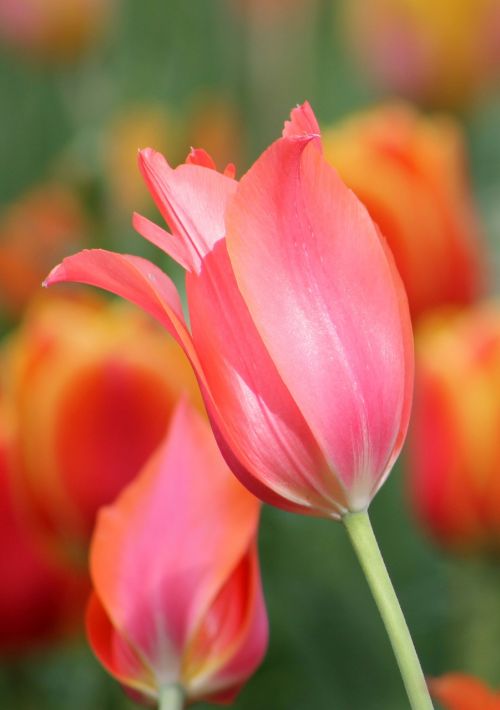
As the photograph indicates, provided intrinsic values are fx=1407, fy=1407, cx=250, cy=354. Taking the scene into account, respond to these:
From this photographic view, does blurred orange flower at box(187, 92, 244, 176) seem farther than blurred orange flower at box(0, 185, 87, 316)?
Yes

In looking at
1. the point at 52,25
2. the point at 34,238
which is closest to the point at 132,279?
the point at 34,238

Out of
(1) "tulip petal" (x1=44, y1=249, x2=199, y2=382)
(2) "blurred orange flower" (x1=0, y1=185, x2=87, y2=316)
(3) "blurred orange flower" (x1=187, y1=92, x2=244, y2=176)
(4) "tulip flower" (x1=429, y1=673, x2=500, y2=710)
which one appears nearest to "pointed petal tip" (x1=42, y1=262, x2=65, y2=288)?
(1) "tulip petal" (x1=44, y1=249, x2=199, y2=382)

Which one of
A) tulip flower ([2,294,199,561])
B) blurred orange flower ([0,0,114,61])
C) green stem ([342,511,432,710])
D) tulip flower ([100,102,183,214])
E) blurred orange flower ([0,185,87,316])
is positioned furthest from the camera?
blurred orange flower ([0,0,114,61])

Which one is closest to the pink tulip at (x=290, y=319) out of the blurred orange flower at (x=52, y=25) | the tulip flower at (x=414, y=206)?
the tulip flower at (x=414, y=206)

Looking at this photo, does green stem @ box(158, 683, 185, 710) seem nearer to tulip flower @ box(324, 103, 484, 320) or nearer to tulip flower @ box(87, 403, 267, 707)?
tulip flower @ box(87, 403, 267, 707)

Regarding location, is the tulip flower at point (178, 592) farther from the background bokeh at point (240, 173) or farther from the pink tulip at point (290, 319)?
the background bokeh at point (240, 173)

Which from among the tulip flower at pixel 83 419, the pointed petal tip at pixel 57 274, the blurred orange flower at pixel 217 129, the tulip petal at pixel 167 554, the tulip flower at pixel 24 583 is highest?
the pointed petal tip at pixel 57 274
